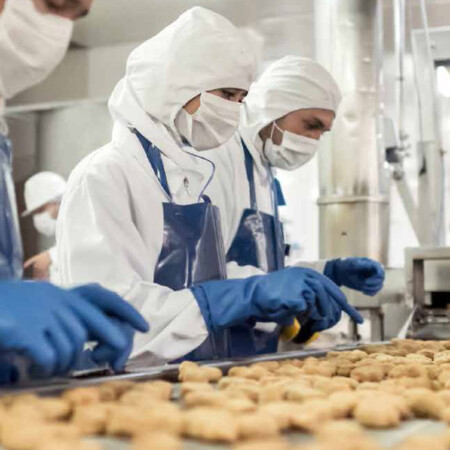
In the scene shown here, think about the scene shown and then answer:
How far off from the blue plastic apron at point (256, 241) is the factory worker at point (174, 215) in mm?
232

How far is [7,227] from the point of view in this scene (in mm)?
1144

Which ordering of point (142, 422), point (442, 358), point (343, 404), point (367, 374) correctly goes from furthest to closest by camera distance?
point (442, 358)
point (367, 374)
point (343, 404)
point (142, 422)

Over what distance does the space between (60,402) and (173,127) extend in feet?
3.60

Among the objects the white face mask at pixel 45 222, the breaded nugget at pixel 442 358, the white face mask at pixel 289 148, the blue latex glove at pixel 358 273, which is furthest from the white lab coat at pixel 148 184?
the white face mask at pixel 45 222

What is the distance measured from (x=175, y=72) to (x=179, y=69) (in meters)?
0.01

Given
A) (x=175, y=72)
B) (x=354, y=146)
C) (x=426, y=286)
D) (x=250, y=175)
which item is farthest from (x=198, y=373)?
(x=354, y=146)

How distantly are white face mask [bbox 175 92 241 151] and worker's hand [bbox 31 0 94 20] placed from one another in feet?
2.73

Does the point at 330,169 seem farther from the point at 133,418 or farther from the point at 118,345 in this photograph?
the point at 133,418

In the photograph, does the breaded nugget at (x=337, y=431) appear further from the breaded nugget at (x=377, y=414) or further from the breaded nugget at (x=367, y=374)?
the breaded nugget at (x=367, y=374)

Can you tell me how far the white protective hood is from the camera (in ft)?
6.23

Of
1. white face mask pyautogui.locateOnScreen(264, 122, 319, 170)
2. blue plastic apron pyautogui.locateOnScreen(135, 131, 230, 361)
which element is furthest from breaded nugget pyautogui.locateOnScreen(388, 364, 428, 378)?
white face mask pyautogui.locateOnScreen(264, 122, 319, 170)

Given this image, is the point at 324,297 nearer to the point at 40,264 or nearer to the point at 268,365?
the point at 268,365

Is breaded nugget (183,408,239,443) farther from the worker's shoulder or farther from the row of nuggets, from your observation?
the worker's shoulder

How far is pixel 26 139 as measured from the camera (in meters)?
4.98
